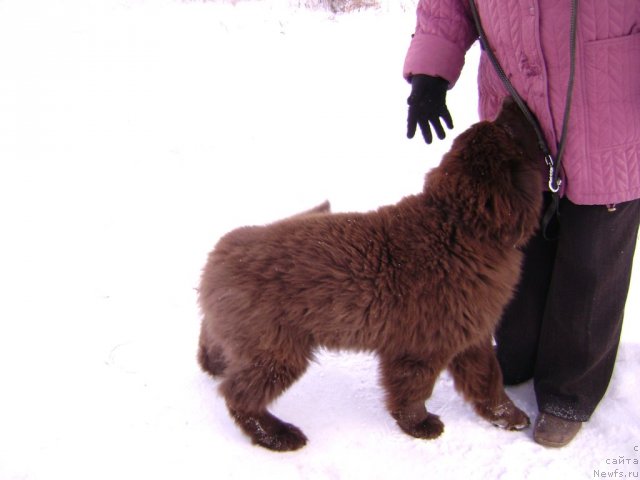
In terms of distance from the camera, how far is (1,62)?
6.74 meters

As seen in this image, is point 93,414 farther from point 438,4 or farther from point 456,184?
point 438,4

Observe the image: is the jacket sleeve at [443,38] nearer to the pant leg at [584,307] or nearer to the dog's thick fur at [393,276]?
the dog's thick fur at [393,276]

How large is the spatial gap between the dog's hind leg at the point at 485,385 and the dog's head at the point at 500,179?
0.63m

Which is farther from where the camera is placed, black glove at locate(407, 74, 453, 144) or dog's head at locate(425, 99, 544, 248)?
black glove at locate(407, 74, 453, 144)

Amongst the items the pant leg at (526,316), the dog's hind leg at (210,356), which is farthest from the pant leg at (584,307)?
the dog's hind leg at (210,356)

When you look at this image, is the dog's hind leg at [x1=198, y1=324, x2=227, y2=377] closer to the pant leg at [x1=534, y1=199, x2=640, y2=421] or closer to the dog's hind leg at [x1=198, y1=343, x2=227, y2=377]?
the dog's hind leg at [x1=198, y1=343, x2=227, y2=377]

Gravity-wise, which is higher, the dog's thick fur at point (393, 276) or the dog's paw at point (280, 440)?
the dog's thick fur at point (393, 276)

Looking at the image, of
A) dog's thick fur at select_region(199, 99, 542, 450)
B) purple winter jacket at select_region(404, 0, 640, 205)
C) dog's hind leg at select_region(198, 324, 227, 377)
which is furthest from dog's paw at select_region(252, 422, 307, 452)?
purple winter jacket at select_region(404, 0, 640, 205)

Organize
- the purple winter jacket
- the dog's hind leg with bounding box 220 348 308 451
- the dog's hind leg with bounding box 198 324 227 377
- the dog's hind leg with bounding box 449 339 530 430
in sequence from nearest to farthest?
the purple winter jacket → the dog's hind leg with bounding box 220 348 308 451 → the dog's hind leg with bounding box 449 339 530 430 → the dog's hind leg with bounding box 198 324 227 377

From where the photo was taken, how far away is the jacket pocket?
2.00 meters

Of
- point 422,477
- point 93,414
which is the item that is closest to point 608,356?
point 422,477

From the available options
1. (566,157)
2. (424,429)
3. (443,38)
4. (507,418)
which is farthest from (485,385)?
(443,38)

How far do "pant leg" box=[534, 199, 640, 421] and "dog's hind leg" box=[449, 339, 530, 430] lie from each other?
179 millimetres

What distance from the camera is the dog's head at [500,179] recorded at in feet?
7.54
